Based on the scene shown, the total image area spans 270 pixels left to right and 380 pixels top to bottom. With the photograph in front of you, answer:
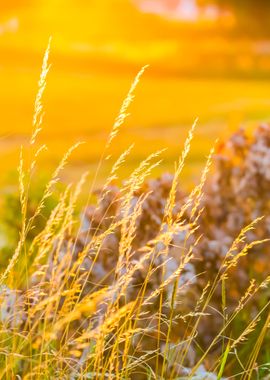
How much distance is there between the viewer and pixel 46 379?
2693mm

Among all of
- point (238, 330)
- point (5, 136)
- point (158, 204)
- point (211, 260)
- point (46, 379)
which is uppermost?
Answer: point (5, 136)

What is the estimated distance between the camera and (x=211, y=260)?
4.16 meters

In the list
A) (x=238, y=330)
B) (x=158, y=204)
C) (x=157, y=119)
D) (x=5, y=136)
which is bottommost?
(x=157, y=119)

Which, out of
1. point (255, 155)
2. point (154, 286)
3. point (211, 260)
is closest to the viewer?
point (154, 286)

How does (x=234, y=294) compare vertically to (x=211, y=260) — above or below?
below

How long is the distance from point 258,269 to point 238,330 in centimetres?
43

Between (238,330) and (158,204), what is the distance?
29.5 inches

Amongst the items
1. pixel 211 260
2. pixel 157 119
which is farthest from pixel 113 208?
pixel 157 119

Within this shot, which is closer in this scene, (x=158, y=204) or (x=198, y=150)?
(x=158, y=204)

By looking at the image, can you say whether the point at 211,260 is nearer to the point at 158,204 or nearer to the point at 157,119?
the point at 158,204

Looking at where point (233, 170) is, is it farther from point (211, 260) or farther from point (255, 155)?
point (211, 260)

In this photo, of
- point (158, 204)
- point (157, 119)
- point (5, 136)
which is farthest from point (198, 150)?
point (5, 136)

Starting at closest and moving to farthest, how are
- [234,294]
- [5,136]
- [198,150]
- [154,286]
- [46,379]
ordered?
[46,379] → [5,136] → [154,286] → [234,294] → [198,150]

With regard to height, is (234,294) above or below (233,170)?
below
